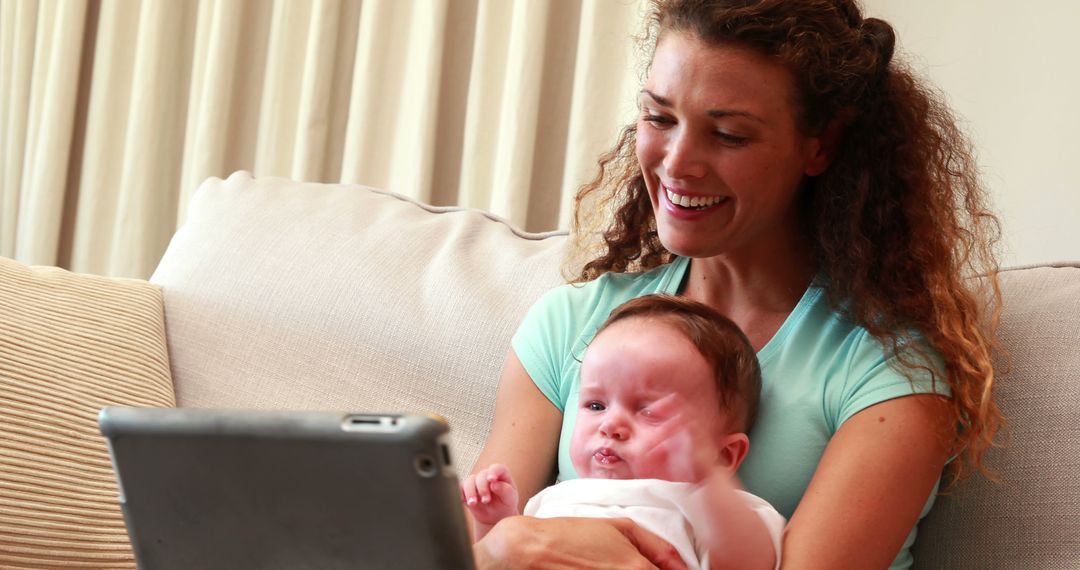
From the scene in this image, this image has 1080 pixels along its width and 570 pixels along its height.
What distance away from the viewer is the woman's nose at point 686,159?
1.51 m

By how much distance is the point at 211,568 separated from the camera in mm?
973

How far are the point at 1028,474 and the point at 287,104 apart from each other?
182 cm

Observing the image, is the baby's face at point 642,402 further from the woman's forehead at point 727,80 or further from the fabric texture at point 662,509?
the woman's forehead at point 727,80

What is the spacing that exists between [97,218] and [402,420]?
2.01 metres

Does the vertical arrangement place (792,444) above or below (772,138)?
below

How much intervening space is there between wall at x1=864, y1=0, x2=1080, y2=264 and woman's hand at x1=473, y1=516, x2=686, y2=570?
1.21 m

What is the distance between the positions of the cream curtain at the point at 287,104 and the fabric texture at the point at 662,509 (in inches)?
A: 50.0

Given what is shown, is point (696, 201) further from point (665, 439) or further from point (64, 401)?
point (64, 401)

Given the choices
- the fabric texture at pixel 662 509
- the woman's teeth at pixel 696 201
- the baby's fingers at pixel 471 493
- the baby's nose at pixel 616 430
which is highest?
the woman's teeth at pixel 696 201

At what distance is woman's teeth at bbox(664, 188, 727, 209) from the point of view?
1.54 meters

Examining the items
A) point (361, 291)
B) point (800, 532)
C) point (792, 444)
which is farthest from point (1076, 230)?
point (361, 291)

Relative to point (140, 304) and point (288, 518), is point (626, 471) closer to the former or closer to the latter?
point (288, 518)

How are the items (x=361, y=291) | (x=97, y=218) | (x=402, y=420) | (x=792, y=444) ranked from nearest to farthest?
1. (x=402, y=420)
2. (x=792, y=444)
3. (x=361, y=291)
4. (x=97, y=218)

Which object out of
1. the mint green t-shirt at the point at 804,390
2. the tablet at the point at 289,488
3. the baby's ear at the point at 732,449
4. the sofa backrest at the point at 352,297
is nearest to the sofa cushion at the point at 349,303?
the sofa backrest at the point at 352,297
